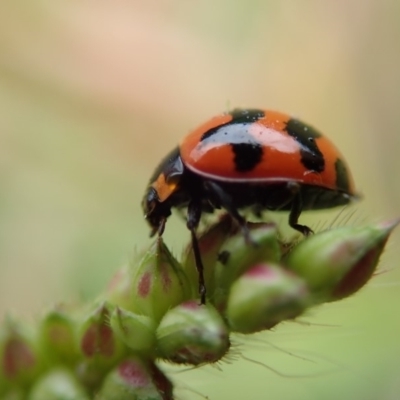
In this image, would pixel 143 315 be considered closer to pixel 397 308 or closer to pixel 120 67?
pixel 397 308

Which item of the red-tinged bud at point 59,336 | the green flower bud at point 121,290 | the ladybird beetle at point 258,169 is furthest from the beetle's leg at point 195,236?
the red-tinged bud at point 59,336

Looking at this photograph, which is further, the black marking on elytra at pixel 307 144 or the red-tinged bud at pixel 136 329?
the black marking on elytra at pixel 307 144

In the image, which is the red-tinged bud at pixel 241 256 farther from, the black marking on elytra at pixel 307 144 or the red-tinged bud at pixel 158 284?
the black marking on elytra at pixel 307 144

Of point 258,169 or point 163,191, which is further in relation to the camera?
point 163,191

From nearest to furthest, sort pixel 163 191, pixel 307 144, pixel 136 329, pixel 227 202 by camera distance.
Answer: pixel 136 329, pixel 227 202, pixel 307 144, pixel 163 191

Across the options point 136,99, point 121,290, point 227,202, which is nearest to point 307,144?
point 227,202

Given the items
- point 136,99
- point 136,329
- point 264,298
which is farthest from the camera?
point 136,99

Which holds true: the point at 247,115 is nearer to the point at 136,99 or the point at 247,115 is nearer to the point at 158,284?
the point at 158,284
